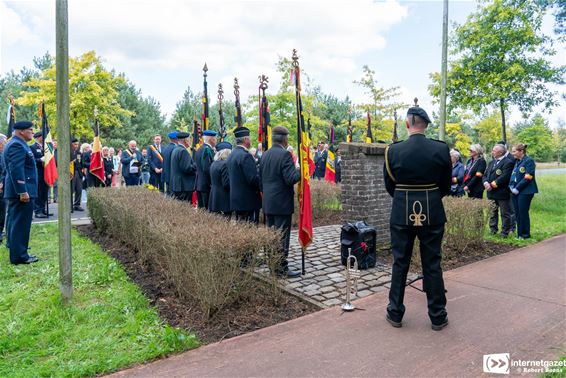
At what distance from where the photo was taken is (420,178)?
401 centimetres

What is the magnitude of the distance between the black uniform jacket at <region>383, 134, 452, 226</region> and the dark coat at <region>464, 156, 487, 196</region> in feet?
18.6

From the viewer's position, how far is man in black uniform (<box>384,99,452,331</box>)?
13.0 feet

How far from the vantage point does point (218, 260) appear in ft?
13.1

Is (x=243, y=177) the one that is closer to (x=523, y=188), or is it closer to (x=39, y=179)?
(x=523, y=188)

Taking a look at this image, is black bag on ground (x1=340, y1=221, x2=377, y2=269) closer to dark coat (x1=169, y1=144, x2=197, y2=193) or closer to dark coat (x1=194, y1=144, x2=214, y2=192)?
dark coat (x1=194, y1=144, x2=214, y2=192)

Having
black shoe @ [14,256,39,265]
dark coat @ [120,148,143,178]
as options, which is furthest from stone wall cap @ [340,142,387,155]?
dark coat @ [120,148,143,178]

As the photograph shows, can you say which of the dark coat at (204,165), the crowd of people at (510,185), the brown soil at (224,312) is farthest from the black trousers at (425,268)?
the dark coat at (204,165)

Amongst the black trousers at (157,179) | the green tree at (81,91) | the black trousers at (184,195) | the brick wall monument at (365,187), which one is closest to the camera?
the brick wall monument at (365,187)

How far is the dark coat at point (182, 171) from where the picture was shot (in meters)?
8.95

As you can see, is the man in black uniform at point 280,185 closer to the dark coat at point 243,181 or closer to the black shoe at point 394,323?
the dark coat at point 243,181

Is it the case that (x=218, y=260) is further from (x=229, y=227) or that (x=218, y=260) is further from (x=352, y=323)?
(x=352, y=323)

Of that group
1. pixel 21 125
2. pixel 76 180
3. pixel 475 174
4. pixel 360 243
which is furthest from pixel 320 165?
pixel 21 125

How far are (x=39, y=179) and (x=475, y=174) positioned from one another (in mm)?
11317

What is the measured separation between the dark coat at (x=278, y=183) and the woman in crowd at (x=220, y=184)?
1.43 meters
